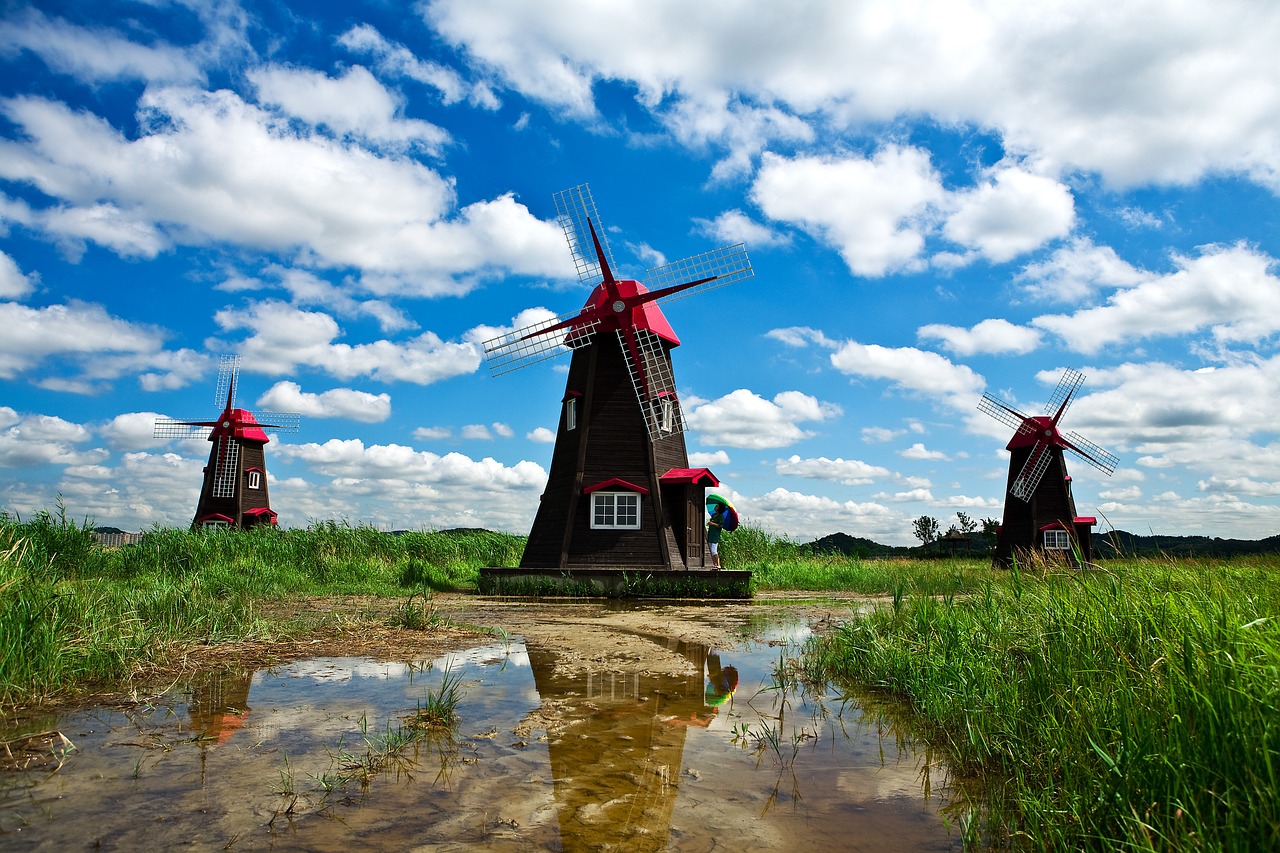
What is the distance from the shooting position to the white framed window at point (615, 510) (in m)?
16.6

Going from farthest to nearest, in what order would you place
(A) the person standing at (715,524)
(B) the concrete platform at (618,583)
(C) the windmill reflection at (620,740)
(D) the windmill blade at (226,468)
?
(D) the windmill blade at (226,468)
(A) the person standing at (715,524)
(B) the concrete platform at (618,583)
(C) the windmill reflection at (620,740)

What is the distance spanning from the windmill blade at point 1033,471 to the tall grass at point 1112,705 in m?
22.2

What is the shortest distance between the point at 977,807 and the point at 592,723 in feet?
7.85

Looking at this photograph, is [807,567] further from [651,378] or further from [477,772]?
[477,772]

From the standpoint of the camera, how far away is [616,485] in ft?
54.8

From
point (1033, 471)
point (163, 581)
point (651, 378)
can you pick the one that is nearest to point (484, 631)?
point (163, 581)

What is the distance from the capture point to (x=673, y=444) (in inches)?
722

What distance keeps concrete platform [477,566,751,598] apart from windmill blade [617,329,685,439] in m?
3.42

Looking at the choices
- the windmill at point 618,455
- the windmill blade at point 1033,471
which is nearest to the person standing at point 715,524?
the windmill at point 618,455

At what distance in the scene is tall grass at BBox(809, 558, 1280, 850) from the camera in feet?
7.96

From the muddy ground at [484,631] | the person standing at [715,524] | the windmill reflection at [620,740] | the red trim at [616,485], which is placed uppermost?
the red trim at [616,485]

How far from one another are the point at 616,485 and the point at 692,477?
191 centimetres

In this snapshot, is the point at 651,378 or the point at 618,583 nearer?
the point at 618,583

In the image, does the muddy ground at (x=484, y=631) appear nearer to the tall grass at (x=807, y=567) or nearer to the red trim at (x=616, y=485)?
the tall grass at (x=807, y=567)
